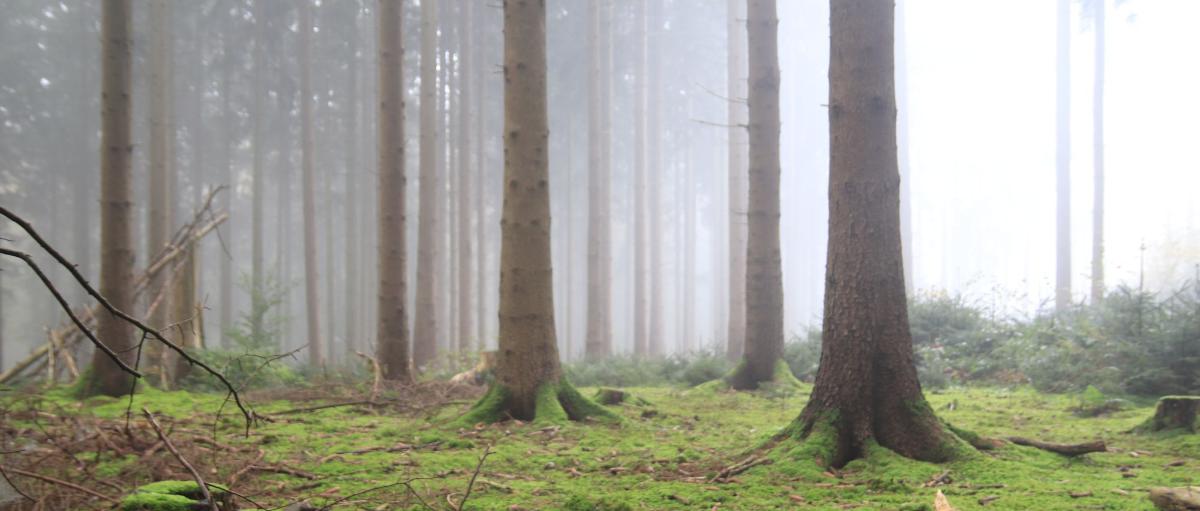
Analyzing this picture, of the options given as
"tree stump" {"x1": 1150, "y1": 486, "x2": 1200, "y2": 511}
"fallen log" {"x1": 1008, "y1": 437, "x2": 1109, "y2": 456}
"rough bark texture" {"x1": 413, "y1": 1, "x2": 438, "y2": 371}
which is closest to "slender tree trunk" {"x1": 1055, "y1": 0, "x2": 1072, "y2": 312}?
"rough bark texture" {"x1": 413, "y1": 1, "x2": 438, "y2": 371}

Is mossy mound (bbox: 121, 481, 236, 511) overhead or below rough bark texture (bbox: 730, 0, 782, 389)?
below

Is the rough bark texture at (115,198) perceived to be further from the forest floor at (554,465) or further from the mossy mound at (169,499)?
the mossy mound at (169,499)

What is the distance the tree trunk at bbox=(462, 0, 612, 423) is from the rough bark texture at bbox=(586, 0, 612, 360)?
1133 centimetres

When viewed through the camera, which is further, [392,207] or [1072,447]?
[392,207]

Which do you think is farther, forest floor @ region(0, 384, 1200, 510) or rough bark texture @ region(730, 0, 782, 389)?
rough bark texture @ region(730, 0, 782, 389)

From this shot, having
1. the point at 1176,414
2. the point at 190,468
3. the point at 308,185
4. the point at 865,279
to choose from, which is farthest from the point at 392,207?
the point at 308,185

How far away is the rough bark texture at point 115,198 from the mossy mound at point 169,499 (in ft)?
16.4

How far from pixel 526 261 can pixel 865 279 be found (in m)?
3.34

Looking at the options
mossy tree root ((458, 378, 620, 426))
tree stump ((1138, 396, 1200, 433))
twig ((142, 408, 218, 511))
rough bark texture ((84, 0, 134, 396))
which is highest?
rough bark texture ((84, 0, 134, 396))

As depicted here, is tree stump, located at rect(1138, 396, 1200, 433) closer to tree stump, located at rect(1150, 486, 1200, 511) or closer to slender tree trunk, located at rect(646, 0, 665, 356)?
tree stump, located at rect(1150, 486, 1200, 511)

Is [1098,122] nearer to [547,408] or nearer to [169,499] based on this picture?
[547,408]

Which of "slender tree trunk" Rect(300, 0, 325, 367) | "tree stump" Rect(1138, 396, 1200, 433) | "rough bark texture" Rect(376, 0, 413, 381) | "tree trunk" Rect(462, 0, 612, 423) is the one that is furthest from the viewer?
"slender tree trunk" Rect(300, 0, 325, 367)

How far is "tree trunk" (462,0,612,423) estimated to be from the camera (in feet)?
24.6

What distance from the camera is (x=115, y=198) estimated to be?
831 centimetres
